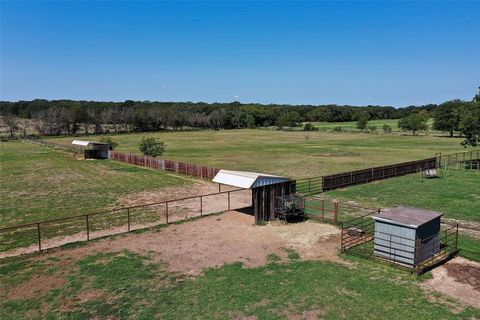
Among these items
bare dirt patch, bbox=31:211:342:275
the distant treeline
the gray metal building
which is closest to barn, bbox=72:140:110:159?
bare dirt patch, bbox=31:211:342:275

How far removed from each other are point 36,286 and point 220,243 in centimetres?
734

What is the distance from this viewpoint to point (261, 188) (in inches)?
797

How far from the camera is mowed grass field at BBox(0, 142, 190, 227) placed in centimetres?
2353

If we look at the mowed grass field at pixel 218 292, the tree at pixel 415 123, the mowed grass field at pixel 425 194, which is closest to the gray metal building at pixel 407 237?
the mowed grass field at pixel 218 292

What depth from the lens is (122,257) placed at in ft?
50.6

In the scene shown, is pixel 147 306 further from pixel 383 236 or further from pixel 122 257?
pixel 383 236

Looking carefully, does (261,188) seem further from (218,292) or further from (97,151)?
(97,151)

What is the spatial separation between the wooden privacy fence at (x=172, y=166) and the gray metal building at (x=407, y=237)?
2052 cm

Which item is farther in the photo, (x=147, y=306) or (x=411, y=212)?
(x=411, y=212)

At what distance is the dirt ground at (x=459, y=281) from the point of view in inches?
470

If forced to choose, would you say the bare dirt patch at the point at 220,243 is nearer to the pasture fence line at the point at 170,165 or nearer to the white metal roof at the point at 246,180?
the white metal roof at the point at 246,180

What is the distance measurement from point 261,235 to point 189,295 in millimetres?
6667

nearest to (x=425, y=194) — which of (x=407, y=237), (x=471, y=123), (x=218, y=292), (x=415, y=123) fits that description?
(x=407, y=237)

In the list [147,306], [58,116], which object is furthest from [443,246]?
[58,116]
